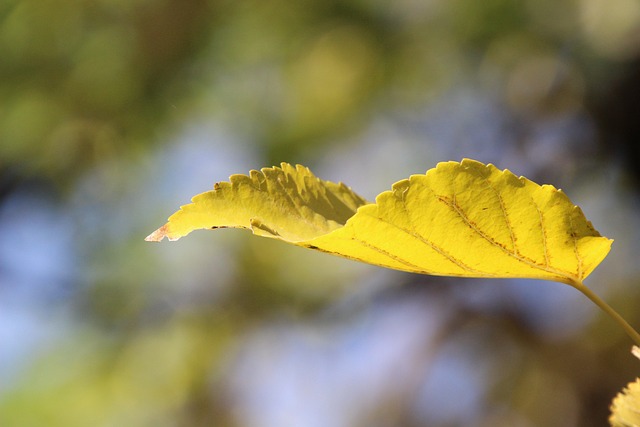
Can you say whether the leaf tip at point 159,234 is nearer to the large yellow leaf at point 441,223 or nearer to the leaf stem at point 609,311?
the large yellow leaf at point 441,223

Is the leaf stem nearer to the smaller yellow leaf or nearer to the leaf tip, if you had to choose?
the smaller yellow leaf

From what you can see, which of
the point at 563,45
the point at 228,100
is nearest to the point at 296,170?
the point at 563,45

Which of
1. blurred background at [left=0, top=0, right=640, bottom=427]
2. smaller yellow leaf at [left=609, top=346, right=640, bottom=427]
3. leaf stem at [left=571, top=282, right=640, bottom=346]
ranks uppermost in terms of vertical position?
blurred background at [left=0, top=0, right=640, bottom=427]

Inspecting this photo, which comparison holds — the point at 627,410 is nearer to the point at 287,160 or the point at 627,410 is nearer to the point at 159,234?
the point at 159,234

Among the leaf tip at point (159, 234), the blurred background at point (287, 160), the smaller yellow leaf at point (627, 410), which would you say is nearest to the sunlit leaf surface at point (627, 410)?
the smaller yellow leaf at point (627, 410)

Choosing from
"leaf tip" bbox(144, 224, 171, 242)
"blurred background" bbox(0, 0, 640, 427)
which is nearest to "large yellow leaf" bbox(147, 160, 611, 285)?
"leaf tip" bbox(144, 224, 171, 242)

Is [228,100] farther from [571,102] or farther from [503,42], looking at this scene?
[571,102]

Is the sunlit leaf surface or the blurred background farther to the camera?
the blurred background

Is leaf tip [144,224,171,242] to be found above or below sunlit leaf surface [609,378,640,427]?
above

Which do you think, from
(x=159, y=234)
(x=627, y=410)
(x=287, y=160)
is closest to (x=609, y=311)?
(x=627, y=410)
